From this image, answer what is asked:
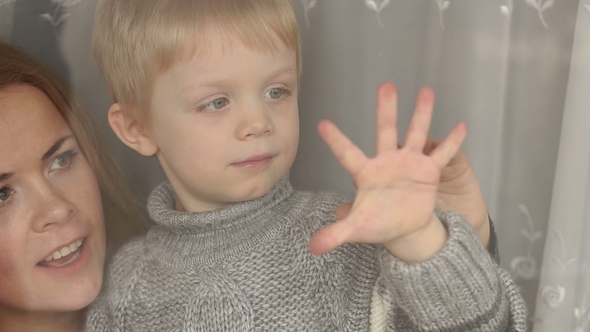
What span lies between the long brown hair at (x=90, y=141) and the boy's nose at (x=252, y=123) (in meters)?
0.24

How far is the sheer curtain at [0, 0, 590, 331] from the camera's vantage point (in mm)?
832

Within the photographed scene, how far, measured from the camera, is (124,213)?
3.11ft

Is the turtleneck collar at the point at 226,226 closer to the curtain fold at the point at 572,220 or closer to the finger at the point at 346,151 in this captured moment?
the finger at the point at 346,151

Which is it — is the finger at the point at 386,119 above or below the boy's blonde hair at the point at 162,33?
below

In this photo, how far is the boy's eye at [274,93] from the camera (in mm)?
793

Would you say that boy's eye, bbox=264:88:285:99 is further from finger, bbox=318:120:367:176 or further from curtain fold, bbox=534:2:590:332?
curtain fold, bbox=534:2:590:332

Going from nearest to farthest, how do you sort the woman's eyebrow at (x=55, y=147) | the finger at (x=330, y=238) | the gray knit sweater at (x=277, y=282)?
the finger at (x=330, y=238) → the gray knit sweater at (x=277, y=282) → the woman's eyebrow at (x=55, y=147)

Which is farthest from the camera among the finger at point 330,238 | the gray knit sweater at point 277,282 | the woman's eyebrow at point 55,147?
the woman's eyebrow at point 55,147

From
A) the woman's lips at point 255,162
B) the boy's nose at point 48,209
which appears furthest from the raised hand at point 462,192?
the boy's nose at point 48,209

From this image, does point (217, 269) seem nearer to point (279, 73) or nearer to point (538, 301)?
point (279, 73)

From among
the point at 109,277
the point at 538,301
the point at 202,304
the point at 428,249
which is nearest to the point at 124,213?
the point at 109,277

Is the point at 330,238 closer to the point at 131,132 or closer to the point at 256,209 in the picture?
the point at 256,209

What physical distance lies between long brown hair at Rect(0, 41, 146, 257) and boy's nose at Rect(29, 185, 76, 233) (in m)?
0.08

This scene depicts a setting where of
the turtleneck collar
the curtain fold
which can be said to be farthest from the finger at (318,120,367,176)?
the curtain fold
